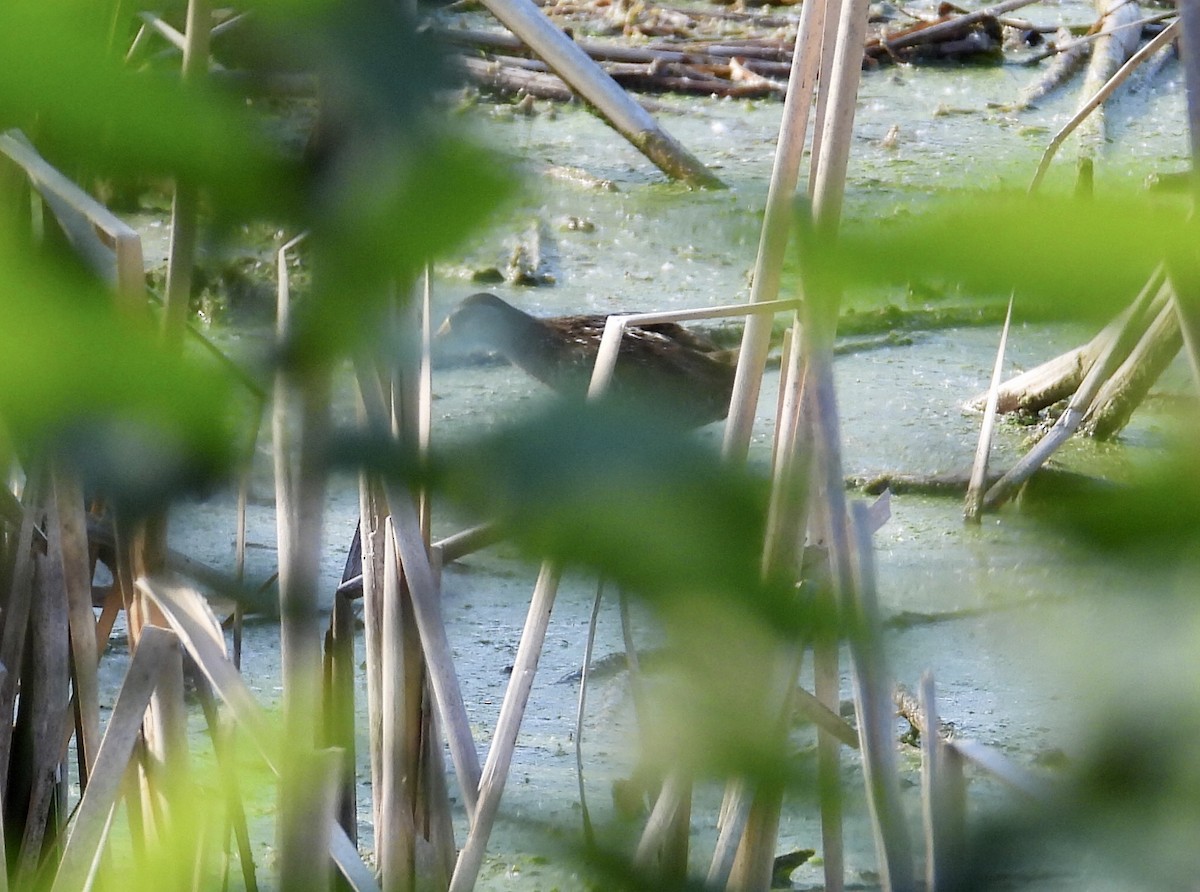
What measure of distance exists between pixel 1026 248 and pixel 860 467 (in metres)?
1.85

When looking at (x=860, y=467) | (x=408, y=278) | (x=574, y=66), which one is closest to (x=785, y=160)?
(x=574, y=66)

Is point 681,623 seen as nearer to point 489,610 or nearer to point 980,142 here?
point 489,610

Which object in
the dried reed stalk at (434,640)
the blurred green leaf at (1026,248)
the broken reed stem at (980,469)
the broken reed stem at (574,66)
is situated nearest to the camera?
the blurred green leaf at (1026,248)

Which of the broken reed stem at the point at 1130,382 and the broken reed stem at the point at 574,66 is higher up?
the broken reed stem at the point at 574,66

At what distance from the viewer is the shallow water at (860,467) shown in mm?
247

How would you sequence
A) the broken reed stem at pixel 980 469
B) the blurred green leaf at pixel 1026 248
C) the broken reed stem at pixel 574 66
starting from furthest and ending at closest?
the broken reed stem at pixel 980 469
the broken reed stem at pixel 574 66
the blurred green leaf at pixel 1026 248

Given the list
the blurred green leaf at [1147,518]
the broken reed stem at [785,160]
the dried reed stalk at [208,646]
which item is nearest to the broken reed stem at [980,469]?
the broken reed stem at [785,160]

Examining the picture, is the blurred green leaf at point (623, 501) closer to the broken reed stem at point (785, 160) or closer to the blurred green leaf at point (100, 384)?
the blurred green leaf at point (100, 384)

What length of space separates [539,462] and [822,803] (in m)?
0.10

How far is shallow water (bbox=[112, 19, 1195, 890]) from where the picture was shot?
247mm

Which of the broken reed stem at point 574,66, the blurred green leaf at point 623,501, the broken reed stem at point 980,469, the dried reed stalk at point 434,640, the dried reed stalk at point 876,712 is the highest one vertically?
the broken reed stem at point 574,66

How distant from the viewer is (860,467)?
205 cm

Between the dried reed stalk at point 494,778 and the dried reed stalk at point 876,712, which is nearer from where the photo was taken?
the dried reed stalk at point 876,712

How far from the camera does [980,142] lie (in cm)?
334
